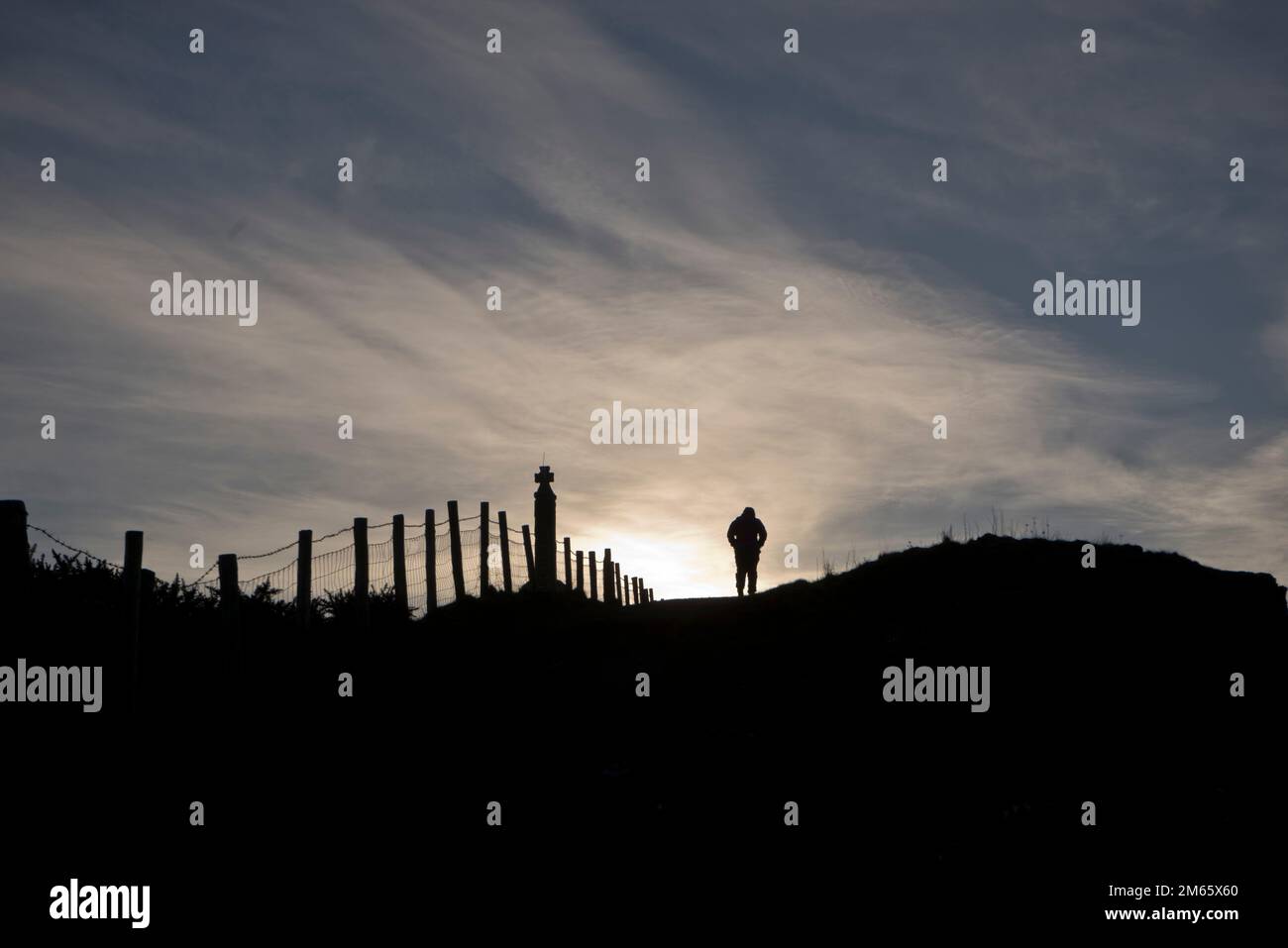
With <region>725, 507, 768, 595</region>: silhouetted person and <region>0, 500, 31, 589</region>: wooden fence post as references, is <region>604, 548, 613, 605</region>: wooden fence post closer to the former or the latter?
<region>725, 507, 768, 595</region>: silhouetted person

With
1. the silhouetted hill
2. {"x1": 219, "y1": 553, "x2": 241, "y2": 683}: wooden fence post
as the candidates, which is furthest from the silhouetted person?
{"x1": 219, "y1": 553, "x2": 241, "y2": 683}: wooden fence post

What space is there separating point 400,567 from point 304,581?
3.74 meters

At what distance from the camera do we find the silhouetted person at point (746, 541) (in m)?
23.9

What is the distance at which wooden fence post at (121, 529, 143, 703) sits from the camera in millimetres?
11848

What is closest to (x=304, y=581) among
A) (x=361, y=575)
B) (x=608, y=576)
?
(x=361, y=575)

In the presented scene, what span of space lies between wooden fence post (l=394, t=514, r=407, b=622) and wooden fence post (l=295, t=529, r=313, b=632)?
322 centimetres

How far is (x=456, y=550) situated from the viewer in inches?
970

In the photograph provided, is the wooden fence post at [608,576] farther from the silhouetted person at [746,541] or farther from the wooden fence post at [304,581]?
the wooden fence post at [304,581]

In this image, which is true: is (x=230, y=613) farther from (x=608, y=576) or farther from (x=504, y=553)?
(x=608, y=576)
